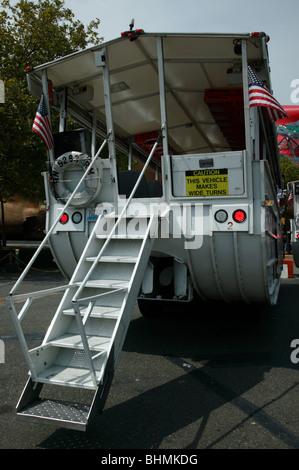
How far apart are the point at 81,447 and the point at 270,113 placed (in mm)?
3758

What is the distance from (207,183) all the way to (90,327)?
6.25 feet

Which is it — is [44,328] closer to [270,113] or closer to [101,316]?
[101,316]

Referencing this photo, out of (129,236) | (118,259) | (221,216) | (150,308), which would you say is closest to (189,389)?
(118,259)

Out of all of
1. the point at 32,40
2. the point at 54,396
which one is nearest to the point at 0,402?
the point at 54,396

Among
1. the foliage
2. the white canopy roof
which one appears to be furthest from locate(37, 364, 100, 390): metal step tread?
the foliage

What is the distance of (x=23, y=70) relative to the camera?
49.1 ft

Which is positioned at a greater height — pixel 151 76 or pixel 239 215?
pixel 151 76

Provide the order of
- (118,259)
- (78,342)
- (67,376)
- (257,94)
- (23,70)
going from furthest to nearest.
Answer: (23,70), (257,94), (118,259), (78,342), (67,376)

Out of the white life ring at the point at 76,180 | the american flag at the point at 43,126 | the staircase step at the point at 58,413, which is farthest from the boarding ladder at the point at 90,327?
the american flag at the point at 43,126

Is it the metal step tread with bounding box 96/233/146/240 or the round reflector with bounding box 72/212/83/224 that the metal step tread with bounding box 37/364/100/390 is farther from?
the round reflector with bounding box 72/212/83/224

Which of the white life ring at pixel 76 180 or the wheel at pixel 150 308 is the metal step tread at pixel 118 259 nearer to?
the white life ring at pixel 76 180

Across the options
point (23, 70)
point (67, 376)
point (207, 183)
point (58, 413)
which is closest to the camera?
point (58, 413)

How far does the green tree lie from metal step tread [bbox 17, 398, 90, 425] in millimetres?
12849

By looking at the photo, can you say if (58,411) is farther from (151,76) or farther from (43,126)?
(151,76)
